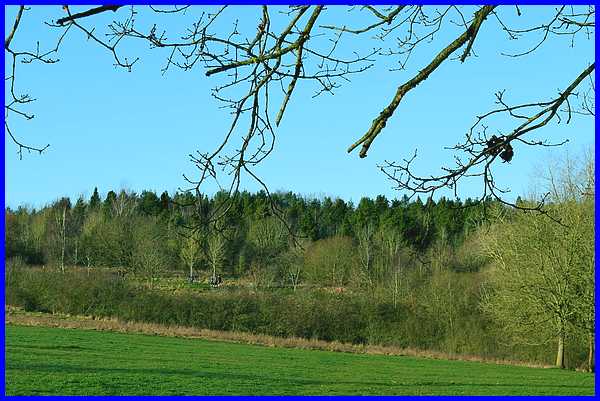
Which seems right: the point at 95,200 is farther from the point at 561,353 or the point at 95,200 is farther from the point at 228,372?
the point at 561,353

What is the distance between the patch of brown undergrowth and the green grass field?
6.07ft

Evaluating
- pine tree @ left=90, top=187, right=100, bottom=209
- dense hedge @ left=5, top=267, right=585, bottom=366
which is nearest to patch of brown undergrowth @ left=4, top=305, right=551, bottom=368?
dense hedge @ left=5, top=267, right=585, bottom=366

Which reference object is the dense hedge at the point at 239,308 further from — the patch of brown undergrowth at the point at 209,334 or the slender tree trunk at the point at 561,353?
the slender tree trunk at the point at 561,353

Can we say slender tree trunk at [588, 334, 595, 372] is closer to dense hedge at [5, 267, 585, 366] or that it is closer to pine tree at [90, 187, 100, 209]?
dense hedge at [5, 267, 585, 366]

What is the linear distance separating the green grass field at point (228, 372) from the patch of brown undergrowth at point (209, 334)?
1.85m

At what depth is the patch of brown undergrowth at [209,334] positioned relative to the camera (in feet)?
78.3

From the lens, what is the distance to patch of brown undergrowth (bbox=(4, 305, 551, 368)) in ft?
78.3

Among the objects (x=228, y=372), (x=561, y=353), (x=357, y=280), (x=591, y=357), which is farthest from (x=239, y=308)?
(x=591, y=357)

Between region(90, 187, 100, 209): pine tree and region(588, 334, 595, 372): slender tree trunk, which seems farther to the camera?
region(90, 187, 100, 209): pine tree

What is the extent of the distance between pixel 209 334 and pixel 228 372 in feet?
32.2

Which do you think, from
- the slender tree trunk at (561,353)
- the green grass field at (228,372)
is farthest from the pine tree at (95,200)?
the slender tree trunk at (561,353)

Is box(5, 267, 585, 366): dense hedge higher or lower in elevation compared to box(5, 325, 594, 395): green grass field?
higher

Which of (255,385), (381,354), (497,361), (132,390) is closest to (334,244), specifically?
(381,354)

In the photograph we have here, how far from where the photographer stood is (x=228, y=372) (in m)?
16.3
